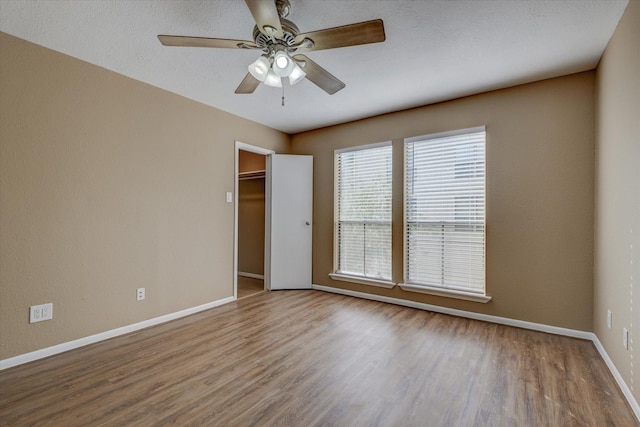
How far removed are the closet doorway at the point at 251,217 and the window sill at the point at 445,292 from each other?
261 cm

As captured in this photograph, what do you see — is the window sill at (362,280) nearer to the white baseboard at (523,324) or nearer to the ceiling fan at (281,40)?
the white baseboard at (523,324)

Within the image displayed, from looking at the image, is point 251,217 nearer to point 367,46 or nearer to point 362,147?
point 362,147

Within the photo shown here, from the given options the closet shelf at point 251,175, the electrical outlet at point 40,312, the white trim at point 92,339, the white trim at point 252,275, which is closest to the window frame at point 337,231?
the closet shelf at point 251,175

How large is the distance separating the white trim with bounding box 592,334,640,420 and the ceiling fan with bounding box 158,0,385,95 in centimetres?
258

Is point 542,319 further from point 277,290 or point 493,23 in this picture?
point 277,290

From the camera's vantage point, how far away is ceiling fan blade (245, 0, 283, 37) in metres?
1.44

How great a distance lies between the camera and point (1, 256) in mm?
2127

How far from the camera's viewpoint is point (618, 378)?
196 centimetres

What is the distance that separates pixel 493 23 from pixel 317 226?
10.4 feet

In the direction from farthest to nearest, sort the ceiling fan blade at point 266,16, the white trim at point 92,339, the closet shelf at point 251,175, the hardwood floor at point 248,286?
1. the closet shelf at point 251,175
2. the hardwood floor at point 248,286
3. the white trim at point 92,339
4. the ceiling fan blade at point 266,16

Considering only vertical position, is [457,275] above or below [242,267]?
above

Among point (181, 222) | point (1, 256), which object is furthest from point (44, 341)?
point (181, 222)

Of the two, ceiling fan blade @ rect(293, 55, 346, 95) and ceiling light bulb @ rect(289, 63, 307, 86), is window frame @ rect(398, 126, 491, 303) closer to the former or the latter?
ceiling fan blade @ rect(293, 55, 346, 95)

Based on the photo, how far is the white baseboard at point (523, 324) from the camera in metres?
1.86
